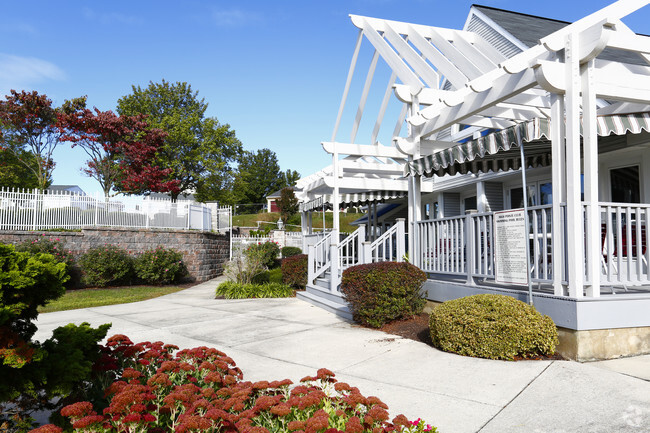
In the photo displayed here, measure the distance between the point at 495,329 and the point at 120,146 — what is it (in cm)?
2511

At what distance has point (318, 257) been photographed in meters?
12.0

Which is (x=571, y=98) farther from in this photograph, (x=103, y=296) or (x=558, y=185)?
(x=103, y=296)

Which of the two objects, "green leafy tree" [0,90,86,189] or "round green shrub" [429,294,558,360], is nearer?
"round green shrub" [429,294,558,360]

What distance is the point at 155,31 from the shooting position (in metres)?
12.2

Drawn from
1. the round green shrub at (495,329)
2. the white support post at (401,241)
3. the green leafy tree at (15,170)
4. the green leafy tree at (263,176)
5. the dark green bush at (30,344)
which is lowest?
the round green shrub at (495,329)

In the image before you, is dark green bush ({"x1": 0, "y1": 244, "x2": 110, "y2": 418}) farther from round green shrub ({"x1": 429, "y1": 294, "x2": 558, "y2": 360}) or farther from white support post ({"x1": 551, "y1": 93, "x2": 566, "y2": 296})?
white support post ({"x1": 551, "y1": 93, "x2": 566, "y2": 296})

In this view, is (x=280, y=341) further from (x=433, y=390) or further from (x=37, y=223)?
(x=37, y=223)

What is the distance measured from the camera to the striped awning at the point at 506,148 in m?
5.44

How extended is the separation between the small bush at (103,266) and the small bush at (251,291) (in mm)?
5045

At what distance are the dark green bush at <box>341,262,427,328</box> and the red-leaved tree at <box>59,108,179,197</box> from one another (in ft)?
72.0

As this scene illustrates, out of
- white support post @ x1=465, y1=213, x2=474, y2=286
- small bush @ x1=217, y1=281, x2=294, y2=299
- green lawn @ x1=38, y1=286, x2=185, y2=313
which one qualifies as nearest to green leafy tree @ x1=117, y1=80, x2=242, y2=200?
green lawn @ x1=38, y1=286, x2=185, y2=313

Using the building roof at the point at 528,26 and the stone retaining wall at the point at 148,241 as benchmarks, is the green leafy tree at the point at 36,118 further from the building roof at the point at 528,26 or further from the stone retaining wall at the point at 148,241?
the building roof at the point at 528,26

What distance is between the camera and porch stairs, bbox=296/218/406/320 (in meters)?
8.69

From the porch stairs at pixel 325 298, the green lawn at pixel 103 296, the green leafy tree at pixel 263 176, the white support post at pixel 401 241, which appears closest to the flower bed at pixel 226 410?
the porch stairs at pixel 325 298
